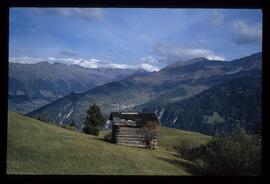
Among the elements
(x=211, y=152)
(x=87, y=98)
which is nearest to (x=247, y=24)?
(x=211, y=152)

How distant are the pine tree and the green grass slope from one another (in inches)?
103

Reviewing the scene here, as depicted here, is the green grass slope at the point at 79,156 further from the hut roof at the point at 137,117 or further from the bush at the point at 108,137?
the hut roof at the point at 137,117

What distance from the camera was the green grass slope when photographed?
6.75 m

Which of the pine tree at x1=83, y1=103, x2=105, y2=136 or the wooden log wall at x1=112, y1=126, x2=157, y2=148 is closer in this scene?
the wooden log wall at x1=112, y1=126, x2=157, y2=148

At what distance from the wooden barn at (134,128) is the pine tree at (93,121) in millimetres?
3759

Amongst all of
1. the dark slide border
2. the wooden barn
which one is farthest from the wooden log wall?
the dark slide border

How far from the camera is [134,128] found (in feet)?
44.6

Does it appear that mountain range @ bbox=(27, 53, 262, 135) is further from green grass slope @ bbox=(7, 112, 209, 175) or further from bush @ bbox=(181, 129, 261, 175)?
green grass slope @ bbox=(7, 112, 209, 175)

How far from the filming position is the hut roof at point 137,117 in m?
13.5

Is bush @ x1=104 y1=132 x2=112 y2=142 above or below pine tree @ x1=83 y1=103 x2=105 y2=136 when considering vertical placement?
below
